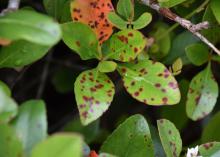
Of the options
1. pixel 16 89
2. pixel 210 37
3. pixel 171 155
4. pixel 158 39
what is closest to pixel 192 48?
pixel 210 37

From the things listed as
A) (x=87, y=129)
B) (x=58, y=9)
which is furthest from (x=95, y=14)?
(x=87, y=129)

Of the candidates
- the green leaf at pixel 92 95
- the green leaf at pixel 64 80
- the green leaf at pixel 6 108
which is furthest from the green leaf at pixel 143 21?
the green leaf at pixel 64 80

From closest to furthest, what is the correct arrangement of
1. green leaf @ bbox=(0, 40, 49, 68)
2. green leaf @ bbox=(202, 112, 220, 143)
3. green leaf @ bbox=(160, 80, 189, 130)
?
green leaf @ bbox=(0, 40, 49, 68) → green leaf @ bbox=(202, 112, 220, 143) → green leaf @ bbox=(160, 80, 189, 130)

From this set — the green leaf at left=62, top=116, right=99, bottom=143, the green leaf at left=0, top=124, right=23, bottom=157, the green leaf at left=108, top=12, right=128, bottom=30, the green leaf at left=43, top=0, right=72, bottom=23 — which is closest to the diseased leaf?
the green leaf at left=108, top=12, right=128, bottom=30

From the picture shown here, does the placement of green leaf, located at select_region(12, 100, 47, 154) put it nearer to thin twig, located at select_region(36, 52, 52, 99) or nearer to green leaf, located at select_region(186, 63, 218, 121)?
green leaf, located at select_region(186, 63, 218, 121)

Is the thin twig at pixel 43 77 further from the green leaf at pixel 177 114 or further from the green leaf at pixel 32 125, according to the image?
the green leaf at pixel 32 125

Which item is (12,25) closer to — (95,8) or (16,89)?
(95,8)
